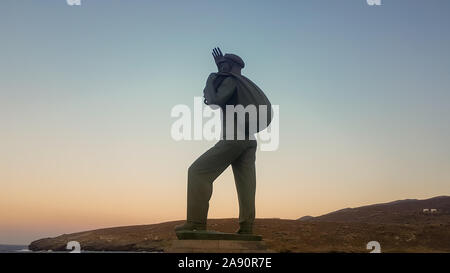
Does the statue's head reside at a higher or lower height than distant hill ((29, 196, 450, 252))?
higher

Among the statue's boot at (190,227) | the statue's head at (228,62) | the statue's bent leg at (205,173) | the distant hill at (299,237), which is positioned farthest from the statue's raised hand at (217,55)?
the distant hill at (299,237)

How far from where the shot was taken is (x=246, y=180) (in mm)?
9953

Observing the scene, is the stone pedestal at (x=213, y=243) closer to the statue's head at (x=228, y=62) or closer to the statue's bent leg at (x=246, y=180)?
the statue's bent leg at (x=246, y=180)

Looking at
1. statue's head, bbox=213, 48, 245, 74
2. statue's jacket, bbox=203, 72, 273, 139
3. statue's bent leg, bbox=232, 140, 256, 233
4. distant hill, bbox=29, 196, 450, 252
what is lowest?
distant hill, bbox=29, 196, 450, 252

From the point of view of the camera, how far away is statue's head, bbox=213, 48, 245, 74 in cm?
1028

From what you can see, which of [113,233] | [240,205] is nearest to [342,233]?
[113,233]

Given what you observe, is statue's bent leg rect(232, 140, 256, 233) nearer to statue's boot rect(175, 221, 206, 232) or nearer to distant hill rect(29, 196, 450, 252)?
statue's boot rect(175, 221, 206, 232)

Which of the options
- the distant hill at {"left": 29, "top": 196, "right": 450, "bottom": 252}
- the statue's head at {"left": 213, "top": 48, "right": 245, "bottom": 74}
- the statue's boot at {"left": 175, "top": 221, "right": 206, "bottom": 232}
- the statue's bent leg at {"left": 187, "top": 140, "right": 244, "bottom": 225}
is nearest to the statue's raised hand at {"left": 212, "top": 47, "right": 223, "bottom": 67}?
the statue's head at {"left": 213, "top": 48, "right": 245, "bottom": 74}

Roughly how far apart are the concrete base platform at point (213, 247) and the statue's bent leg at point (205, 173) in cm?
61

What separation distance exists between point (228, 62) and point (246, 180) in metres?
2.60

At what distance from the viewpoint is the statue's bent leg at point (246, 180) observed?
389 inches

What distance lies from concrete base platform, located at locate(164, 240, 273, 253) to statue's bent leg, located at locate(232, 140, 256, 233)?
0.87 metres
